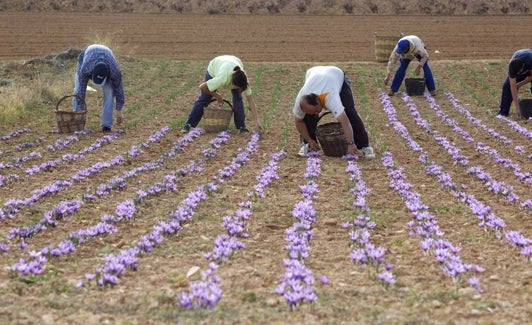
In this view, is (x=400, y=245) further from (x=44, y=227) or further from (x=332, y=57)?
(x=332, y=57)

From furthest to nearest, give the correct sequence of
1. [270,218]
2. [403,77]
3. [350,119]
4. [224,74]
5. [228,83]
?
[403,77]
[228,83]
[224,74]
[350,119]
[270,218]

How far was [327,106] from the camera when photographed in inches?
362

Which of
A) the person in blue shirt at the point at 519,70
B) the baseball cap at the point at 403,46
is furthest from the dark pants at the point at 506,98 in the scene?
the baseball cap at the point at 403,46

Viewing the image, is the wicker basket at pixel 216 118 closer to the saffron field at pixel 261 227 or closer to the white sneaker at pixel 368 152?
the saffron field at pixel 261 227

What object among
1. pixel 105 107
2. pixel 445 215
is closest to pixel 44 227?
pixel 445 215

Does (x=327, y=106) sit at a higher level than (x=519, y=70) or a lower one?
higher

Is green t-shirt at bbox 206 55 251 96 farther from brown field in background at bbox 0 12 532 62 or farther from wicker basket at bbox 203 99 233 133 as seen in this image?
brown field in background at bbox 0 12 532 62

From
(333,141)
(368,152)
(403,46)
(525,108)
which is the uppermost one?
(403,46)

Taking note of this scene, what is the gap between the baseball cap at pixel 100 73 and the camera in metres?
11.6

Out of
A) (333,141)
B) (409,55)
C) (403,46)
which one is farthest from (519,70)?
(333,141)

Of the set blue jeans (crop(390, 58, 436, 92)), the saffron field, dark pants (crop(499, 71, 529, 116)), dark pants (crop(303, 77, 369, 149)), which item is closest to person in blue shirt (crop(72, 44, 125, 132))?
the saffron field

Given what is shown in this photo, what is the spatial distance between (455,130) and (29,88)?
10.4 metres

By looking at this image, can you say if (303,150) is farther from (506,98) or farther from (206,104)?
(506,98)

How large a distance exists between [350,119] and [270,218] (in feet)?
11.5
